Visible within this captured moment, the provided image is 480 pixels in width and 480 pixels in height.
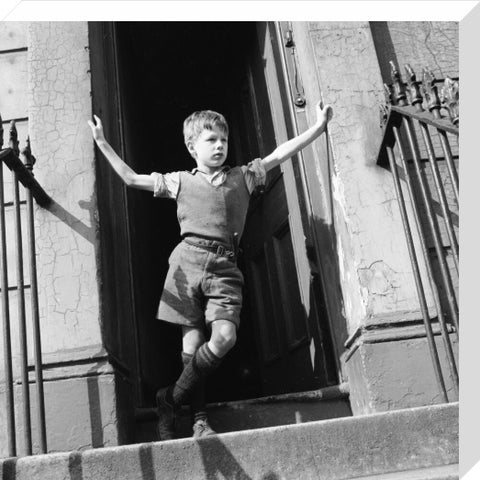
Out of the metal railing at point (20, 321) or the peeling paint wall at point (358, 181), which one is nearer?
the metal railing at point (20, 321)

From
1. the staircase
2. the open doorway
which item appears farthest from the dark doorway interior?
the staircase

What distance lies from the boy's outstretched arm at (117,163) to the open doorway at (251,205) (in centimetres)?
91

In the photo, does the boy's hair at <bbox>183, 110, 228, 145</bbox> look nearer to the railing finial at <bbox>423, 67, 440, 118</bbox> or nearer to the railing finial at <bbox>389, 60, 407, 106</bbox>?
the railing finial at <bbox>389, 60, 407, 106</bbox>

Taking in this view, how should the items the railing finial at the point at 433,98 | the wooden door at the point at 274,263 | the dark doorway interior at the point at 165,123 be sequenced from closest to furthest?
the railing finial at the point at 433,98 < the wooden door at the point at 274,263 < the dark doorway interior at the point at 165,123

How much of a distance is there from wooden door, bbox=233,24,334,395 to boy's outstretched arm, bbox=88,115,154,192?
1.00 meters

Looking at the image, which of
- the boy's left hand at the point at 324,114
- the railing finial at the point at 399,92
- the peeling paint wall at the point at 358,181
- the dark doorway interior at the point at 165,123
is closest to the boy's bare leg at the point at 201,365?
the peeling paint wall at the point at 358,181

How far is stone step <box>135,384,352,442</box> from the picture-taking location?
304 centimetres

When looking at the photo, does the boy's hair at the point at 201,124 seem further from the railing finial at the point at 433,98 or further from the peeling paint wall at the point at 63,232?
the railing finial at the point at 433,98

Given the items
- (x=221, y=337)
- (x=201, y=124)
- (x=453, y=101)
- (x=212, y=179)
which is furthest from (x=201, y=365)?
(x=453, y=101)

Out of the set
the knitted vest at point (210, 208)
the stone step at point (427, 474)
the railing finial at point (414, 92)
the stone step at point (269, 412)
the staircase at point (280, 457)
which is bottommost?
the stone step at point (427, 474)

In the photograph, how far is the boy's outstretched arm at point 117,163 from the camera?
9.31 ft

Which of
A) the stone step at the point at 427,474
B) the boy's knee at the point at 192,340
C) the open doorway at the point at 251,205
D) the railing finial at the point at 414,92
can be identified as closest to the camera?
the stone step at the point at 427,474

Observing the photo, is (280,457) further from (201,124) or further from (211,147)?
(201,124)

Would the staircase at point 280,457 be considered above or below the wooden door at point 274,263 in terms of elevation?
below
